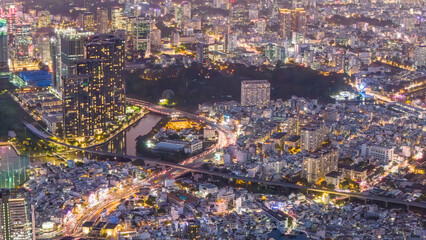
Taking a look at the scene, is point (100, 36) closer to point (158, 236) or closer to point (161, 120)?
point (161, 120)

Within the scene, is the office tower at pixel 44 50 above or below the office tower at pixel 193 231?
above

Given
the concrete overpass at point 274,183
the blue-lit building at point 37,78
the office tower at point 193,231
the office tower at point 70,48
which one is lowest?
the concrete overpass at point 274,183

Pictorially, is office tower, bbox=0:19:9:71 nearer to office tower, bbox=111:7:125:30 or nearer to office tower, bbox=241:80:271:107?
office tower, bbox=111:7:125:30

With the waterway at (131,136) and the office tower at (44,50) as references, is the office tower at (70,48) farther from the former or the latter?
the office tower at (44,50)

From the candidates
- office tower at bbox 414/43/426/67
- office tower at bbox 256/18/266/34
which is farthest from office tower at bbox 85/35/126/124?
office tower at bbox 256/18/266/34

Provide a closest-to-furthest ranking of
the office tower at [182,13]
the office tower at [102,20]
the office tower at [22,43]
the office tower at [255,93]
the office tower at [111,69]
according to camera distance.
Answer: the office tower at [111,69] < the office tower at [255,93] < the office tower at [22,43] < the office tower at [102,20] < the office tower at [182,13]

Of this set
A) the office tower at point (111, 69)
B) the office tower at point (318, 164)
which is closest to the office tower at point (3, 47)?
the office tower at point (111, 69)
